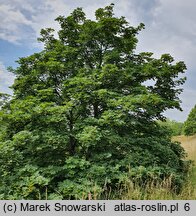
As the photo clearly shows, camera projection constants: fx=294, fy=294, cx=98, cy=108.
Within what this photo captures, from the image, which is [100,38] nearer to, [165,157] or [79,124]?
[79,124]

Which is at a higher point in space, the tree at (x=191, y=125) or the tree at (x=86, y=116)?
the tree at (x=191, y=125)

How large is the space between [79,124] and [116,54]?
3015mm

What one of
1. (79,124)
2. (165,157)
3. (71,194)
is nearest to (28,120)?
(79,124)

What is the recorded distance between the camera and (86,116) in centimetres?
1048

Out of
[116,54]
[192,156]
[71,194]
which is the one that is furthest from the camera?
[192,156]

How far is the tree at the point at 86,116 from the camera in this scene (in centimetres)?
823

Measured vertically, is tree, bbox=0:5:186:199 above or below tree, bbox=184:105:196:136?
below

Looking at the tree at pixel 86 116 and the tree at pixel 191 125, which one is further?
the tree at pixel 191 125

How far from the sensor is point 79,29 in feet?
38.8

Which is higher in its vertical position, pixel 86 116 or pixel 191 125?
pixel 191 125

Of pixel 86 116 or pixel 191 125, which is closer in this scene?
pixel 86 116

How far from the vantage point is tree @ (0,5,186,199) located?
27.0 ft

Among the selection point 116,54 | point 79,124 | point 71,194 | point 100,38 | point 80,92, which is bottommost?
point 71,194

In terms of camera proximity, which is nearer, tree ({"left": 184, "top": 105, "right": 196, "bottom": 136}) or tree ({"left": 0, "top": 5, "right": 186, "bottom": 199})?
tree ({"left": 0, "top": 5, "right": 186, "bottom": 199})
